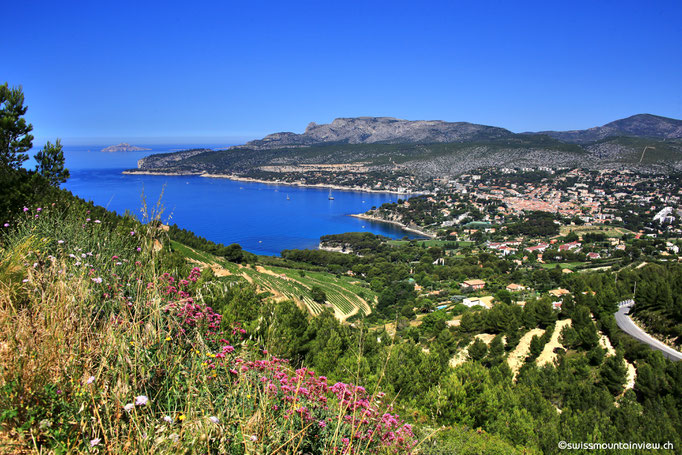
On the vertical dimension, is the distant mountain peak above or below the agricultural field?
above

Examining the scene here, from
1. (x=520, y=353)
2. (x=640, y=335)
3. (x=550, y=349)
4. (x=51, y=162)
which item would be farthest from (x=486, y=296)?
(x=51, y=162)

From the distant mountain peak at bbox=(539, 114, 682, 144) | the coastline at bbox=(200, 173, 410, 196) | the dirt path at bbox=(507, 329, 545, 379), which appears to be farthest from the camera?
the distant mountain peak at bbox=(539, 114, 682, 144)

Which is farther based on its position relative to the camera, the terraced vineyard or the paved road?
the terraced vineyard

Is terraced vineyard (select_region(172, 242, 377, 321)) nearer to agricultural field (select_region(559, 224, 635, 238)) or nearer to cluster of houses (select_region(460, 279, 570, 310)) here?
cluster of houses (select_region(460, 279, 570, 310))

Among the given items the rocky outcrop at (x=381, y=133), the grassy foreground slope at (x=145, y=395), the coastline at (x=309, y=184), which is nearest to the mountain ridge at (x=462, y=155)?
the rocky outcrop at (x=381, y=133)

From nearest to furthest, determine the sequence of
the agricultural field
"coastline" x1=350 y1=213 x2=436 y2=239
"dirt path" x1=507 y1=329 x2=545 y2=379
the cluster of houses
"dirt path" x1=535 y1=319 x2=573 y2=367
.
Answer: "dirt path" x1=507 y1=329 x2=545 y2=379 < "dirt path" x1=535 y1=319 x2=573 y2=367 < the cluster of houses < the agricultural field < "coastline" x1=350 y1=213 x2=436 y2=239

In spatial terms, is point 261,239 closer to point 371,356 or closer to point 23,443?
point 371,356

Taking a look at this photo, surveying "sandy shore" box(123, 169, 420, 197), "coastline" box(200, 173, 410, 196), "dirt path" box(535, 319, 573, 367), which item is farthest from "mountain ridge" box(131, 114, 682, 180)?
"dirt path" box(535, 319, 573, 367)
